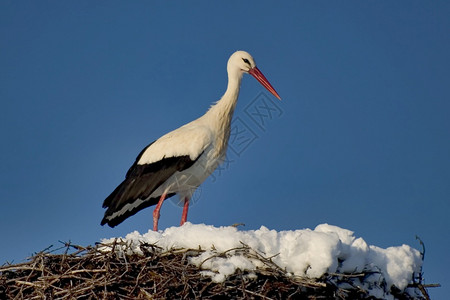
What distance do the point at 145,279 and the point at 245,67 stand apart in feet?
12.0

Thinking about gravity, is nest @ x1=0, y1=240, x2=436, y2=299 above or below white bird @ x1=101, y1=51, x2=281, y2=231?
below

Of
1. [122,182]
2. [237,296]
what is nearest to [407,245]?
[237,296]

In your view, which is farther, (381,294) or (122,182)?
(122,182)

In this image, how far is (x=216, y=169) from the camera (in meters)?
7.48

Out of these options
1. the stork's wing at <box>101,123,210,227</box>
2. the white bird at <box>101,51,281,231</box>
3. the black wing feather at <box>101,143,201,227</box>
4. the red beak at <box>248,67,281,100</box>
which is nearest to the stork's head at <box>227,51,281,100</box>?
the red beak at <box>248,67,281,100</box>

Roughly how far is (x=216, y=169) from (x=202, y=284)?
2732 millimetres

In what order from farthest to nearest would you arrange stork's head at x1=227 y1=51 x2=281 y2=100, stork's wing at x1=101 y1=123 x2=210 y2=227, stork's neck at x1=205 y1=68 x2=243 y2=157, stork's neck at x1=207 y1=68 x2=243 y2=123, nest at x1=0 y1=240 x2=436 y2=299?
stork's head at x1=227 y1=51 x2=281 y2=100
stork's neck at x1=207 y1=68 x2=243 y2=123
stork's neck at x1=205 y1=68 x2=243 y2=157
stork's wing at x1=101 y1=123 x2=210 y2=227
nest at x1=0 y1=240 x2=436 y2=299

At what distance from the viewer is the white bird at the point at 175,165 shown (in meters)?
7.24

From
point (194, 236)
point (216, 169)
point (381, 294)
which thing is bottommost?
point (381, 294)

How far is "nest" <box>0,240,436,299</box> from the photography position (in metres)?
4.80

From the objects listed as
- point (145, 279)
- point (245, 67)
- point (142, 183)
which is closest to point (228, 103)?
point (245, 67)

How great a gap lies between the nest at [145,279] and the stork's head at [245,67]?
3280 mm

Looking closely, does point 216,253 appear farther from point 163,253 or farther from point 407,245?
point 407,245

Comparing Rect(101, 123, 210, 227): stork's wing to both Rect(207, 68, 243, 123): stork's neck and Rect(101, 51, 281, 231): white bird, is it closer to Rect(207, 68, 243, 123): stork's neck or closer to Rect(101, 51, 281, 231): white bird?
Rect(101, 51, 281, 231): white bird
